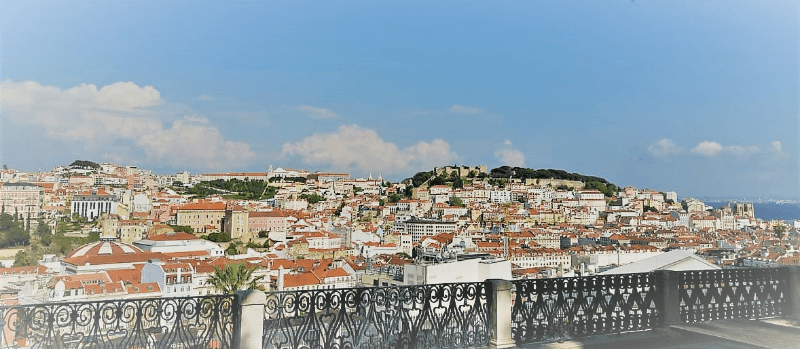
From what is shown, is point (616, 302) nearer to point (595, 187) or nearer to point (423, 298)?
point (423, 298)

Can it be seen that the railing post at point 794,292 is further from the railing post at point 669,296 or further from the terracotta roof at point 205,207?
the terracotta roof at point 205,207

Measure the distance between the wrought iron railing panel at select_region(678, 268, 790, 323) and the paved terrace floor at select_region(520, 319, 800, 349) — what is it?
137 millimetres

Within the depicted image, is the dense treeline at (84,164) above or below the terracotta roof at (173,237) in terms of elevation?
above

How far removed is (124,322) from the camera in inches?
120

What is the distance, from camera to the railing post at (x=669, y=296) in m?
4.39

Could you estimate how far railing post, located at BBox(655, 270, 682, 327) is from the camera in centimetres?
439

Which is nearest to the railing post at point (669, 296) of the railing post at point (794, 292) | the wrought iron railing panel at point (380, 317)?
the railing post at point (794, 292)

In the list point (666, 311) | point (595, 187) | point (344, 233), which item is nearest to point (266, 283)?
point (344, 233)

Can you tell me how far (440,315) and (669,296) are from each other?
206 cm

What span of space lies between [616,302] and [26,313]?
4.05 metres

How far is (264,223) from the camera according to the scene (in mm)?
50844

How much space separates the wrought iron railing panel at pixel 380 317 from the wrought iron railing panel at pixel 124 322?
32 cm

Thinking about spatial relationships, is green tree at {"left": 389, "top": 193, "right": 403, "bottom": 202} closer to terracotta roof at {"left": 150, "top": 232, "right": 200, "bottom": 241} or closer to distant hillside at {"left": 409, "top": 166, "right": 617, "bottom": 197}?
distant hillside at {"left": 409, "top": 166, "right": 617, "bottom": 197}

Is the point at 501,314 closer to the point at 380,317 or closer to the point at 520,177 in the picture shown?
the point at 380,317
